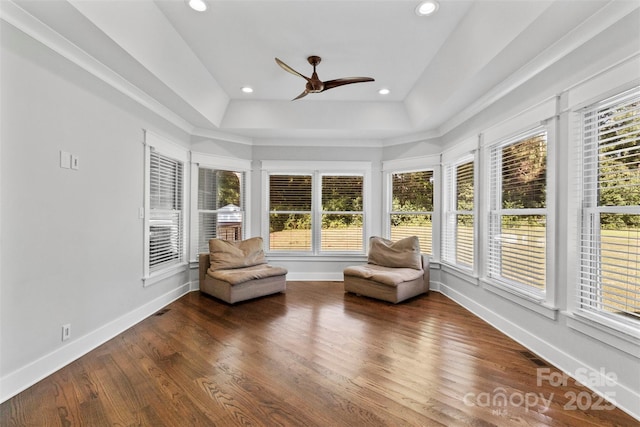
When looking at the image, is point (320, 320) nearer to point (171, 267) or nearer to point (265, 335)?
point (265, 335)

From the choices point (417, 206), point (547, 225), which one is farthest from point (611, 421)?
point (417, 206)

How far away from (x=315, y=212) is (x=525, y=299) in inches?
131

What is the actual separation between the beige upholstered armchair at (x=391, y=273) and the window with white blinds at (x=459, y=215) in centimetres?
44

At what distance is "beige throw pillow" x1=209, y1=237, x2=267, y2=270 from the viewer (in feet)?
13.8

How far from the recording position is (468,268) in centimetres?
384

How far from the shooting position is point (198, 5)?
2.42 metres

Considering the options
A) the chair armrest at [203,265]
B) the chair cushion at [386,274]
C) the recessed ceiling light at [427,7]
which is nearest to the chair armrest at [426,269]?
the chair cushion at [386,274]

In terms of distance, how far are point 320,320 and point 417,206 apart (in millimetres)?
2612

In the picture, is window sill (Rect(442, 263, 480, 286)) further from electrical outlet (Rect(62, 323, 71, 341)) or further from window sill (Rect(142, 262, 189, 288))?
electrical outlet (Rect(62, 323, 71, 341))

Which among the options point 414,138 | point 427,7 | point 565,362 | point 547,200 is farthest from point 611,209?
point 414,138

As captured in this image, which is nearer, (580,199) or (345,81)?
(580,199)

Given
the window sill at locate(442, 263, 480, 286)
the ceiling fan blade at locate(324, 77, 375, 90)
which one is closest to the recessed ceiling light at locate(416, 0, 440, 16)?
the ceiling fan blade at locate(324, 77, 375, 90)

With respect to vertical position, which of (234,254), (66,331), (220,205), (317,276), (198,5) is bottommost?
(317,276)

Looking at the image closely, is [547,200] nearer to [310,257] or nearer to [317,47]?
[317,47]
